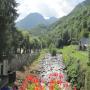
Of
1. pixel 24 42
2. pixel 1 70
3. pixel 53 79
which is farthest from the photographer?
pixel 24 42

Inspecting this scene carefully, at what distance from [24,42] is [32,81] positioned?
74.7 meters

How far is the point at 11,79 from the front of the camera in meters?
39.3

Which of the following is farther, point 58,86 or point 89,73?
point 89,73

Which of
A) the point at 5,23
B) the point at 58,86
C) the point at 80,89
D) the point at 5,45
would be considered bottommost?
the point at 80,89

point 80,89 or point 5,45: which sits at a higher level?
point 5,45

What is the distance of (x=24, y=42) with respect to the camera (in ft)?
302

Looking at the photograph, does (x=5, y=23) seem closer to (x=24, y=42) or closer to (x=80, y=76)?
(x=80, y=76)

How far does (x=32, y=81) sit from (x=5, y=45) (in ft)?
45.6

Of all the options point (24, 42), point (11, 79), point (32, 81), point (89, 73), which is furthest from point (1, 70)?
point (24, 42)

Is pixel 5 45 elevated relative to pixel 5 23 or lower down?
lower down

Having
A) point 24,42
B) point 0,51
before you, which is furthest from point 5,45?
point 24,42

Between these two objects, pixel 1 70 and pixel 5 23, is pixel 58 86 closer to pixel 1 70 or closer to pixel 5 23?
pixel 5 23

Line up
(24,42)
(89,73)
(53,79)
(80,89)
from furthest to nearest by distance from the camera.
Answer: (24,42), (80,89), (89,73), (53,79)

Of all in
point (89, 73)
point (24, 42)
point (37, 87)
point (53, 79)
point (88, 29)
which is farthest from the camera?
point (88, 29)
